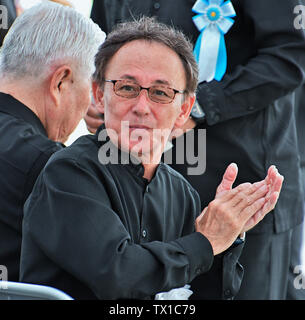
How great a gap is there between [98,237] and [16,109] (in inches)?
31.9

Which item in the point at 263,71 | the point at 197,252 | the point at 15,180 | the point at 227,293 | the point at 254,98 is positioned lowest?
the point at 227,293

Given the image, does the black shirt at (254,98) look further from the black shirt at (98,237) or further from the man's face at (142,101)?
the black shirt at (98,237)

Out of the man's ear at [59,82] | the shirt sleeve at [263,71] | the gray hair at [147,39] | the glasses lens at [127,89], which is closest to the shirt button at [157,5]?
the shirt sleeve at [263,71]

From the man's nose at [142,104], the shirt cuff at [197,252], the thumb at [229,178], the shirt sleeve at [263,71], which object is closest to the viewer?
the shirt cuff at [197,252]

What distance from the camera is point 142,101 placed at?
1.88m

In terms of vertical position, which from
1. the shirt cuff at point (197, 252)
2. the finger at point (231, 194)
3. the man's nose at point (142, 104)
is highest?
the man's nose at point (142, 104)

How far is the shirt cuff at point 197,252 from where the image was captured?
1753 mm

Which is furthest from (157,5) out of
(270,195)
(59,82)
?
(270,195)

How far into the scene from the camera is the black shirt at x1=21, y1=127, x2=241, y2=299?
1658 mm

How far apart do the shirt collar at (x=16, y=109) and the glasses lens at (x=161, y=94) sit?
23.5 inches

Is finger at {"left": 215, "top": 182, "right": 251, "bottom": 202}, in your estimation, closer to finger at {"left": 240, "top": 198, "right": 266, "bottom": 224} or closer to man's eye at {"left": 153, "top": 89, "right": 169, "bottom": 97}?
finger at {"left": 240, "top": 198, "right": 266, "bottom": 224}

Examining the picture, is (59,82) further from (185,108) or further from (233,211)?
(233,211)
